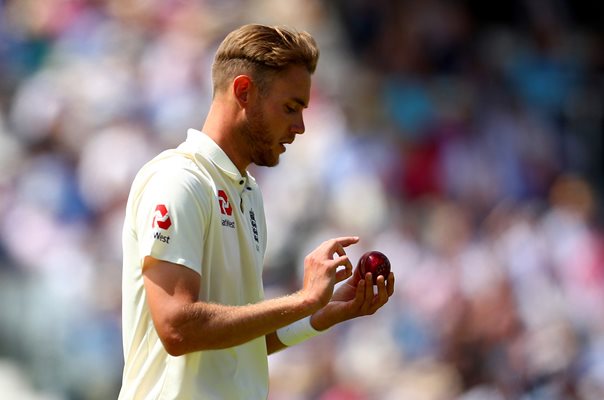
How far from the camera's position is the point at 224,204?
338 cm

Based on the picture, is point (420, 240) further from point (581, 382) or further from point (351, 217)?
point (581, 382)

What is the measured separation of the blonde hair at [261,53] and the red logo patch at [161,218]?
0.57 m

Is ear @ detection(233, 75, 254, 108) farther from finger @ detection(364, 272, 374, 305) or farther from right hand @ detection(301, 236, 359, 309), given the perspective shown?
finger @ detection(364, 272, 374, 305)

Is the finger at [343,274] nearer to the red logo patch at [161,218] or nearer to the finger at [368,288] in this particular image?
the finger at [368,288]

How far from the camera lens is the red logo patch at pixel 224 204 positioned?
3363 mm

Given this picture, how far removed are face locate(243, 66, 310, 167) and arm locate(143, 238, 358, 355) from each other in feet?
1.75

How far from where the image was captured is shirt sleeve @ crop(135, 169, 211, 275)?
3.13 m

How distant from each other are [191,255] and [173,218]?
0.38ft

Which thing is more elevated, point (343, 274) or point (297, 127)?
point (297, 127)

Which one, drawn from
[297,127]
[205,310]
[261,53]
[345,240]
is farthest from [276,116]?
[205,310]

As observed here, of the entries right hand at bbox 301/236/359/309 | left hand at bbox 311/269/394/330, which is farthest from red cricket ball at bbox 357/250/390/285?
right hand at bbox 301/236/359/309

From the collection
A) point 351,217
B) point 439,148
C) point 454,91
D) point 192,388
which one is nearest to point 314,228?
point 351,217

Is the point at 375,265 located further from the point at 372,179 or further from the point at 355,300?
the point at 372,179

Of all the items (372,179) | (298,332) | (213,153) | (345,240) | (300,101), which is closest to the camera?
(345,240)
